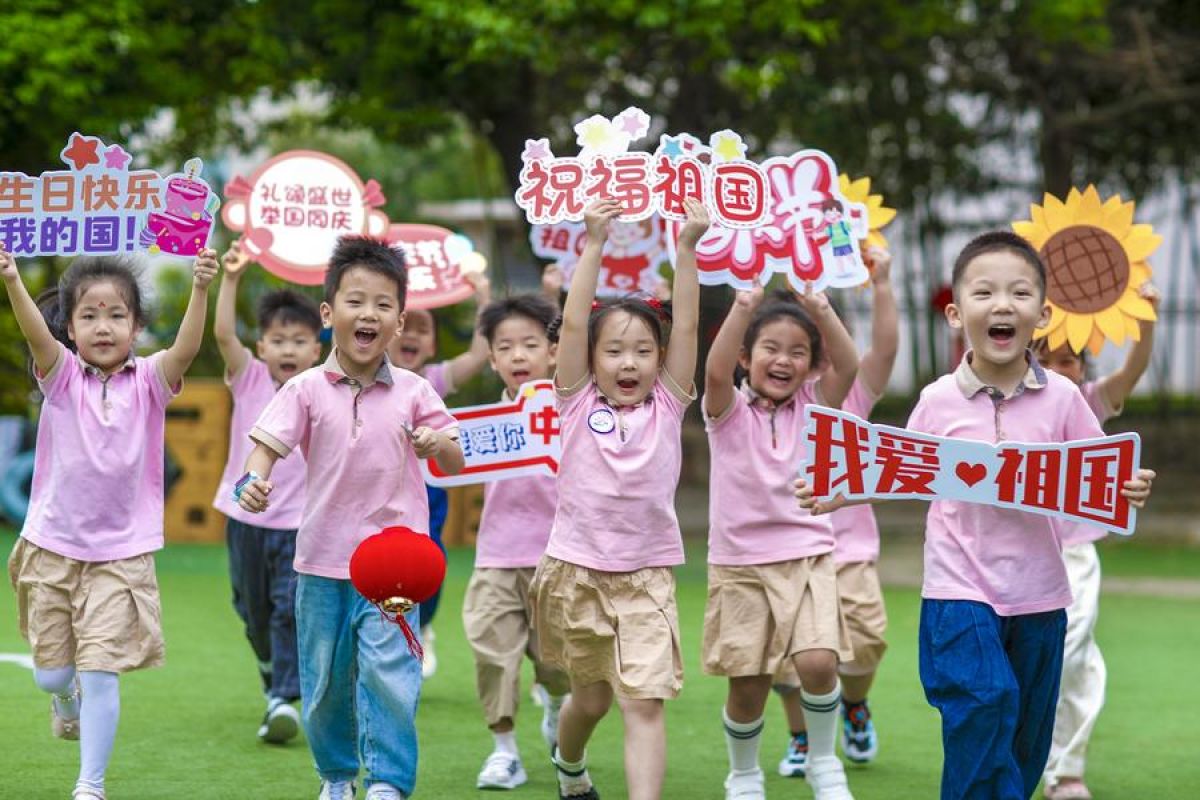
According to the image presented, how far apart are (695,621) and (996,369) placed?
5.45 meters

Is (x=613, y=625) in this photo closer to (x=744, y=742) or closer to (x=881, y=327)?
(x=744, y=742)

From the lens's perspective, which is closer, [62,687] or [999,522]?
[999,522]

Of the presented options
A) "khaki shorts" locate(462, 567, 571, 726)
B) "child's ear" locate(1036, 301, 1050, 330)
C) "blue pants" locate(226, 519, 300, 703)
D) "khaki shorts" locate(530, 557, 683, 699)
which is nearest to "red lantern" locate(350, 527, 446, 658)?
"khaki shorts" locate(530, 557, 683, 699)

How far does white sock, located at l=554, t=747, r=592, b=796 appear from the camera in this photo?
517 centimetres

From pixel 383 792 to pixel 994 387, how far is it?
77.1 inches

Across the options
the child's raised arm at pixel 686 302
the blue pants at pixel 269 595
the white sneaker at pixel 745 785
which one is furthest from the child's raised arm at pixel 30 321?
the white sneaker at pixel 745 785

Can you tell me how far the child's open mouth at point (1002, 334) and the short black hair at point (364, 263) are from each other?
65.8 inches

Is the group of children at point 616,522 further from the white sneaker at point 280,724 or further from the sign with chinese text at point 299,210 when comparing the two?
the white sneaker at point 280,724

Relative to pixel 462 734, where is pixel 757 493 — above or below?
above

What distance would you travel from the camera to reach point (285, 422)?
4.71 metres

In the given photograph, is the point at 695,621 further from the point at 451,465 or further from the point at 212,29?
the point at 212,29

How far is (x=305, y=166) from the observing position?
6.51m

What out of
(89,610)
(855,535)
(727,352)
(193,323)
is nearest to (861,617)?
(855,535)

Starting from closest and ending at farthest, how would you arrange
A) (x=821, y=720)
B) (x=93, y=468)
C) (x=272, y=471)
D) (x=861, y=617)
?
(x=93, y=468)
(x=821, y=720)
(x=861, y=617)
(x=272, y=471)
